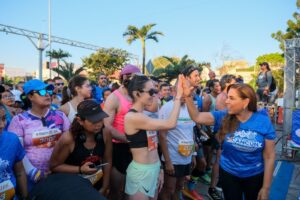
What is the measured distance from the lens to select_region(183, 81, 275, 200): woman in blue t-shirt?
2.71 meters

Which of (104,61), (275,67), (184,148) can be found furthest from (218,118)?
(275,67)

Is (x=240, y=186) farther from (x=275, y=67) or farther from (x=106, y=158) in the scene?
(x=275, y=67)

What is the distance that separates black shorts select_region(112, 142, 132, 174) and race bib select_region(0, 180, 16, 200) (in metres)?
1.25

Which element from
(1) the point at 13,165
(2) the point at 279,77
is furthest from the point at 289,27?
(1) the point at 13,165

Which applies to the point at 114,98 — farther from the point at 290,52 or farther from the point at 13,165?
the point at 290,52

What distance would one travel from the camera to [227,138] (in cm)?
283

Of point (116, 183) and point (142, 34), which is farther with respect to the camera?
point (142, 34)

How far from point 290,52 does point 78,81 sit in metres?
6.67

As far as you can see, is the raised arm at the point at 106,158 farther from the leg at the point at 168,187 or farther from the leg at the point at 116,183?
the leg at the point at 168,187

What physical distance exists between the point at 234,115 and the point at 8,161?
86.8 inches

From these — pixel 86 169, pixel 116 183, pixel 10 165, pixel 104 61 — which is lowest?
pixel 116 183

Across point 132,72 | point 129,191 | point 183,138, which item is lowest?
point 129,191

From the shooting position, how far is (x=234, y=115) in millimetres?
2900

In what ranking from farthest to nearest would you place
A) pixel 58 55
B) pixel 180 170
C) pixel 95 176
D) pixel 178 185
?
1. pixel 58 55
2. pixel 178 185
3. pixel 180 170
4. pixel 95 176
